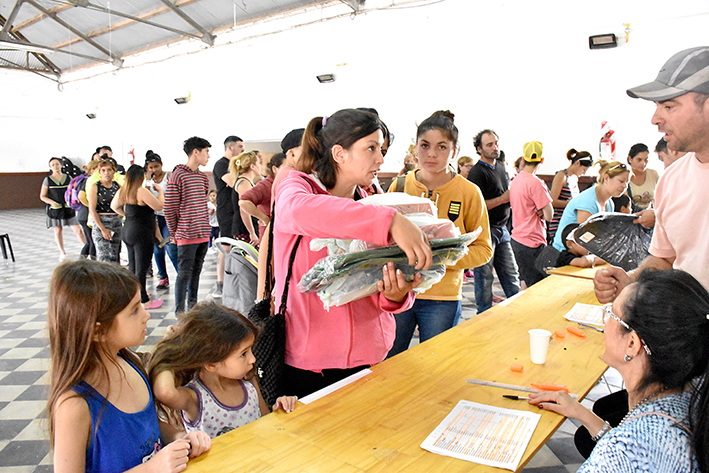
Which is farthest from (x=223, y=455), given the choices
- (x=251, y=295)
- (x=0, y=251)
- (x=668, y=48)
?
(x=0, y=251)

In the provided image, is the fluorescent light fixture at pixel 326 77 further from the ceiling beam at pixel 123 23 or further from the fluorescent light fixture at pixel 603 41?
the fluorescent light fixture at pixel 603 41

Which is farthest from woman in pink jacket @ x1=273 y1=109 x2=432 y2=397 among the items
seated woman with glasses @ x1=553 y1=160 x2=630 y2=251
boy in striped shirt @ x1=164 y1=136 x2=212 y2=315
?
boy in striped shirt @ x1=164 y1=136 x2=212 y2=315

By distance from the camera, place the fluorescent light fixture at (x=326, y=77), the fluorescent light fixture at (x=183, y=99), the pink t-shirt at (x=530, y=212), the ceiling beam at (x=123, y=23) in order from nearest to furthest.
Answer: the pink t-shirt at (x=530, y=212) < the fluorescent light fixture at (x=326, y=77) < the ceiling beam at (x=123, y=23) < the fluorescent light fixture at (x=183, y=99)

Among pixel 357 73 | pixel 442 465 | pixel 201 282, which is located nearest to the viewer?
pixel 442 465

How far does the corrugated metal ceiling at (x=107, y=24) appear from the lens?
11.1 m

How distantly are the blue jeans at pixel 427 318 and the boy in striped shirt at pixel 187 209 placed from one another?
287cm

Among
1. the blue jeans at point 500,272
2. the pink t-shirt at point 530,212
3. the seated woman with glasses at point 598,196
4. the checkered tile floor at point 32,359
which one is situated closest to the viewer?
the checkered tile floor at point 32,359

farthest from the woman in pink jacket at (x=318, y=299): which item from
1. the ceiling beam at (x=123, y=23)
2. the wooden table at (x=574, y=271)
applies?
the ceiling beam at (x=123, y=23)

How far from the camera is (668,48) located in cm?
702

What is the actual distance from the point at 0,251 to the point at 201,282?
503 cm

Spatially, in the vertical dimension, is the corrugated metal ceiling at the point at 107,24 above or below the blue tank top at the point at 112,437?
above

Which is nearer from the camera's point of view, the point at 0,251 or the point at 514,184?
the point at 514,184

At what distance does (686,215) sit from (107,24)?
15158mm

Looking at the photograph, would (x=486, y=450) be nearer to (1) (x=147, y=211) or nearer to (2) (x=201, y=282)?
(1) (x=147, y=211)
